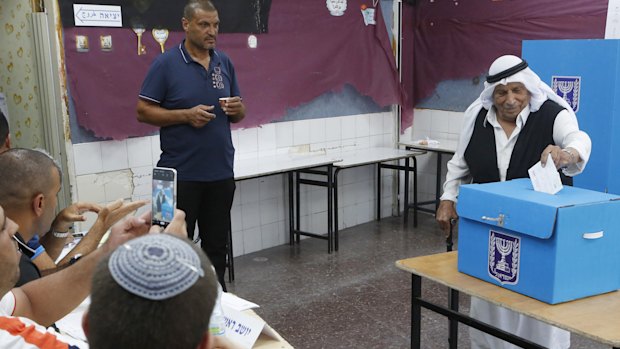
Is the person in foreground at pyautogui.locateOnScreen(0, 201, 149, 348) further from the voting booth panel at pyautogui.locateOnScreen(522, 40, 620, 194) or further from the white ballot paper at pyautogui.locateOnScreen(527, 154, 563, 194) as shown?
the voting booth panel at pyautogui.locateOnScreen(522, 40, 620, 194)

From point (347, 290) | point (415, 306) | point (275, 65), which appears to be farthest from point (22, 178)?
point (275, 65)

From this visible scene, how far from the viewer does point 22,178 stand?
75.5 inches

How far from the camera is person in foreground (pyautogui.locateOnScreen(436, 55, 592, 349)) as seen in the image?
2674 mm

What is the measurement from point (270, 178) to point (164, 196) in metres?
3.42

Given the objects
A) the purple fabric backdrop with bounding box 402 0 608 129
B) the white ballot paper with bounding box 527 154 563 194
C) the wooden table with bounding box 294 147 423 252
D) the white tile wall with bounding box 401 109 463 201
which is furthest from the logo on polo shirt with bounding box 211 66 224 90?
the white tile wall with bounding box 401 109 463 201

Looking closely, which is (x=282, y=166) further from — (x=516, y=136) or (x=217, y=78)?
(x=516, y=136)

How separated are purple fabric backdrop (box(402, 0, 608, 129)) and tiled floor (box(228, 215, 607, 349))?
1.62m

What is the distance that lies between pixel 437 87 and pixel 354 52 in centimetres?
107

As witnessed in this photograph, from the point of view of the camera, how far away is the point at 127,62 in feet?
13.7

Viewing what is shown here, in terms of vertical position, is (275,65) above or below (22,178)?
above

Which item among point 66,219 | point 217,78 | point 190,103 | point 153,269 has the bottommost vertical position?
point 66,219

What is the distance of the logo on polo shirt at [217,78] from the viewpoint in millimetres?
3494

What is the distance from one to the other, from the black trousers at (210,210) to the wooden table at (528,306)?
1446 millimetres

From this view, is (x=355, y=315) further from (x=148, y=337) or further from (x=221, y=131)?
(x=148, y=337)
